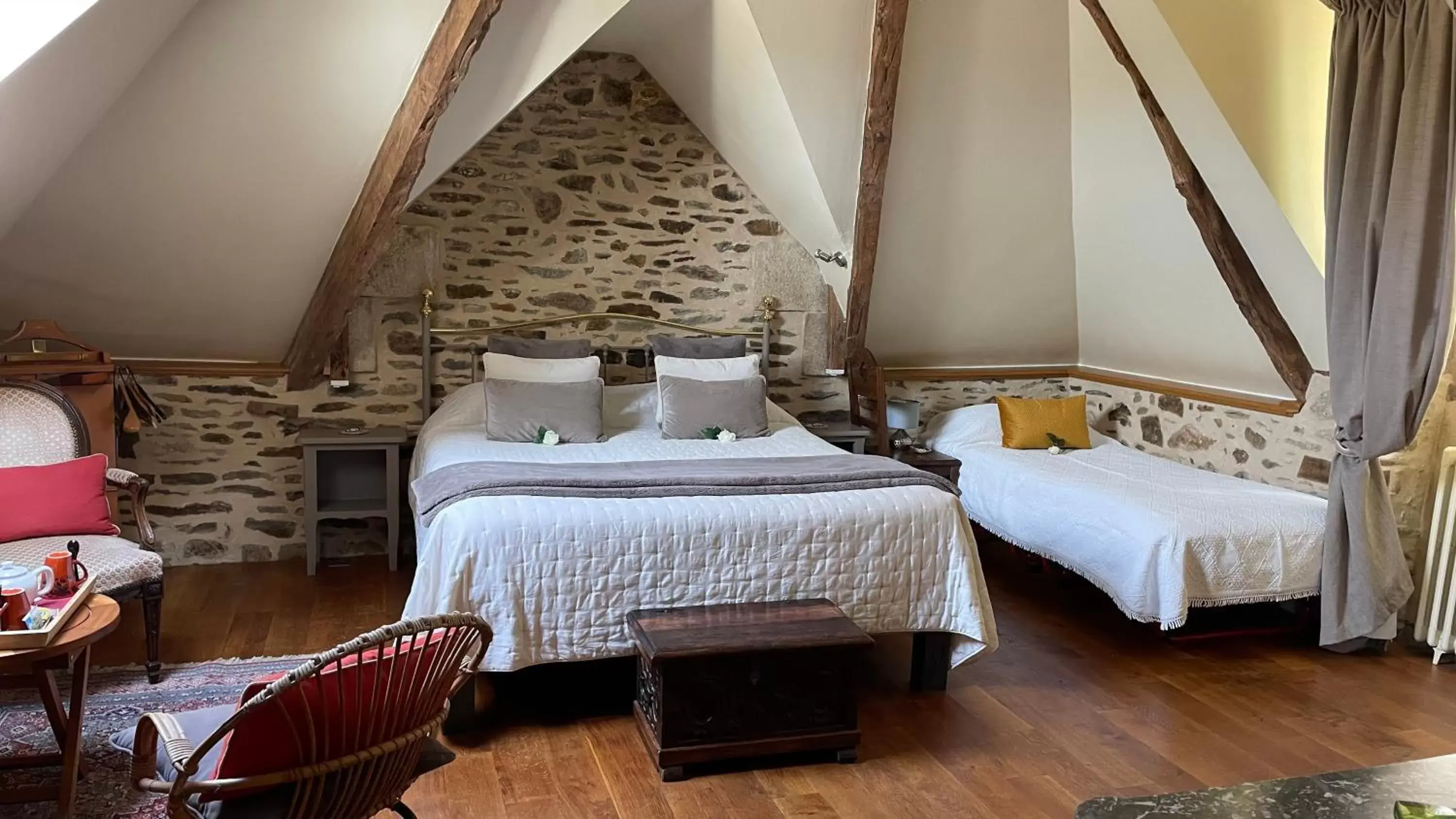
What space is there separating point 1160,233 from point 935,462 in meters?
1.42

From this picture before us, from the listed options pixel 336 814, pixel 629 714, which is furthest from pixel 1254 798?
pixel 629 714

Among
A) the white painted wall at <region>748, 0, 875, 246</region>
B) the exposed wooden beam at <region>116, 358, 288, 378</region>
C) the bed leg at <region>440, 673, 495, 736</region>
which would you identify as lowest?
the bed leg at <region>440, 673, 495, 736</region>

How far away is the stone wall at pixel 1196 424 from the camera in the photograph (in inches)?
176

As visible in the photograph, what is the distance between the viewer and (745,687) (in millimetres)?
2994

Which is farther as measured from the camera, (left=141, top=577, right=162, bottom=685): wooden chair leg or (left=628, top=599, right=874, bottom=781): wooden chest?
(left=141, top=577, right=162, bottom=685): wooden chair leg

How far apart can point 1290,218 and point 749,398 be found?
86.8 inches

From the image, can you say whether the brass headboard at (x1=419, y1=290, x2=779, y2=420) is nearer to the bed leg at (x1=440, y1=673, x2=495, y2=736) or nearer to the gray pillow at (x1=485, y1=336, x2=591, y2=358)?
the gray pillow at (x1=485, y1=336, x2=591, y2=358)

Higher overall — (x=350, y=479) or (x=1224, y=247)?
(x=1224, y=247)

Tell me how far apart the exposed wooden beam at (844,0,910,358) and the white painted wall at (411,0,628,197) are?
0.97m

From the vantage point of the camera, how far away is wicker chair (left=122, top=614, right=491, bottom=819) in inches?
72.4

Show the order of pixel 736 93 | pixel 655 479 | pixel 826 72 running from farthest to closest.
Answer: pixel 736 93 < pixel 826 72 < pixel 655 479

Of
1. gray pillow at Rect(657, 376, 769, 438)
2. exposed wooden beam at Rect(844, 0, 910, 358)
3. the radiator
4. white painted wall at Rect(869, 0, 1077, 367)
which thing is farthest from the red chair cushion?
the radiator

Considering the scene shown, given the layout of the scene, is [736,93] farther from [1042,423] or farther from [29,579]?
[29,579]

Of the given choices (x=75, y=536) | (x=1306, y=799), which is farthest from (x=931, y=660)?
(x=75, y=536)
